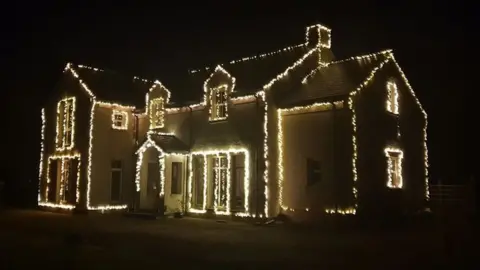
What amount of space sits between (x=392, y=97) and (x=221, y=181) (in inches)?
386

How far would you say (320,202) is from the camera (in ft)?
77.9

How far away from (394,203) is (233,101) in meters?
9.44

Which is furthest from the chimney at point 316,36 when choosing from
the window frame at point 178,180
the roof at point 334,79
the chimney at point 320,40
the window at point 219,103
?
the window frame at point 178,180

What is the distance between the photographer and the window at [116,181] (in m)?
31.0

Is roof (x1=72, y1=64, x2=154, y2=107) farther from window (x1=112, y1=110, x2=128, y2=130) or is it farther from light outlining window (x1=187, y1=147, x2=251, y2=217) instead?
light outlining window (x1=187, y1=147, x2=251, y2=217)

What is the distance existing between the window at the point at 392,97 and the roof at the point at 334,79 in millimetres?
1555

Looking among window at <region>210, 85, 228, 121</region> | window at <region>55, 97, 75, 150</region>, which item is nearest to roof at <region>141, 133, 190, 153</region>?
window at <region>210, 85, 228, 121</region>

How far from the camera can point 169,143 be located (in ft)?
91.2

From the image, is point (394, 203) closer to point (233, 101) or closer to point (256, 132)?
point (256, 132)

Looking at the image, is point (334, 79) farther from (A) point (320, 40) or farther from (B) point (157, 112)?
(B) point (157, 112)

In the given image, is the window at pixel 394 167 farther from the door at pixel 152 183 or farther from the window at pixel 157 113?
the window at pixel 157 113

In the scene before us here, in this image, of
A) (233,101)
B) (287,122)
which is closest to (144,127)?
(233,101)

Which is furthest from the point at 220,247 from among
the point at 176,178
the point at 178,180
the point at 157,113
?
the point at 157,113

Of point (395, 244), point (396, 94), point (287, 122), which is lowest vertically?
point (395, 244)
